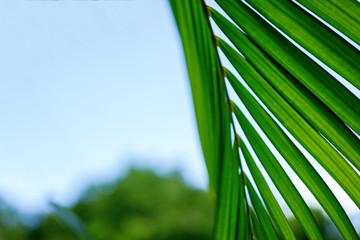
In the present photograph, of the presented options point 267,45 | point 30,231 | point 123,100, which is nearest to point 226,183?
point 267,45

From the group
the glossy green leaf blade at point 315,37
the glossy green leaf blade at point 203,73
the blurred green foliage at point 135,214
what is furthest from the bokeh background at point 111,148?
the glossy green leaf blade at point 315,37

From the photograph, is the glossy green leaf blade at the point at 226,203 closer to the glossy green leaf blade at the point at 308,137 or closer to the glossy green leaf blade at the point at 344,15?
the glossy green leaf blade at the point at 308,137

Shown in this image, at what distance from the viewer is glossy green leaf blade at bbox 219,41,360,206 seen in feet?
1.22

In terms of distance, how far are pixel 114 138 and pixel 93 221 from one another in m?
4.86

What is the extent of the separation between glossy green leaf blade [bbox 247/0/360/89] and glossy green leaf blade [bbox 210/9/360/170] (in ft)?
0.14

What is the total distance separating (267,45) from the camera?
363 mm

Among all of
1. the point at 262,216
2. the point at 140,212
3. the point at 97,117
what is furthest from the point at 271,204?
the point at 97,117

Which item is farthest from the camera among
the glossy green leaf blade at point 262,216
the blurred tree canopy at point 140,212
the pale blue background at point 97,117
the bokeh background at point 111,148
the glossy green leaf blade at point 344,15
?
the blurred tree canopy at point 140,212

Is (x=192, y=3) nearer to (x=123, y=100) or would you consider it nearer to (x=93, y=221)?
(x=93, y=221)

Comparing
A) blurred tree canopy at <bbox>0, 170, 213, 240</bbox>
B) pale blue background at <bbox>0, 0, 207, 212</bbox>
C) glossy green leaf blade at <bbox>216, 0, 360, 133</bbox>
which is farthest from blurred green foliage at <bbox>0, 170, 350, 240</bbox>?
glossy green leaf blade at <bbox>216, 0, 360, 133</bbox>

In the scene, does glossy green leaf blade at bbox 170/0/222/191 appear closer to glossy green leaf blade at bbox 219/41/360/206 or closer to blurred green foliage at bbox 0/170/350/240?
glossy green leaf blade at bbox 219/41/360/206

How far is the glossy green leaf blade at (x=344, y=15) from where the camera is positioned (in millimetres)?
310

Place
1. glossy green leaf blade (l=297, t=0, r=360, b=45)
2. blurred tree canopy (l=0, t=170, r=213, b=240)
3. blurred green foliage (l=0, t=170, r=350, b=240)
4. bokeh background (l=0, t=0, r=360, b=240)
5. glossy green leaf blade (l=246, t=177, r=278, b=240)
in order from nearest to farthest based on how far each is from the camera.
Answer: glossy green leaf blade (l=297, t=0, r=360, b=45)
glossy green leaf blade (l=246, t=177, r=278, b=240)
bokeh background (l=0, t=0, r=360, b=240)
blurred green foliage (l=0, t=170, r=350, b=240)
blurred tree canopy (l=0, t=170, r=213, b=240)

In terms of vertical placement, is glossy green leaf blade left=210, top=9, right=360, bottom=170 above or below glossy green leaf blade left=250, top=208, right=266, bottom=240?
above
